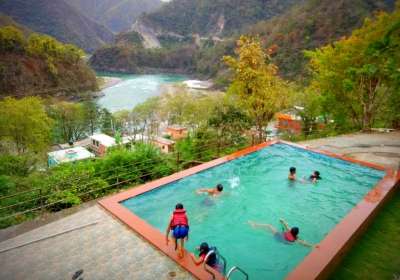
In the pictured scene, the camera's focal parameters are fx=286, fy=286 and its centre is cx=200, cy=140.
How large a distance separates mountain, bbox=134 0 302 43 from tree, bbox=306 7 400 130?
491 ft

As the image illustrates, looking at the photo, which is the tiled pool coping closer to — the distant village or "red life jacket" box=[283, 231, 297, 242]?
"red life jacket" box=[283, 231, 297, 242]

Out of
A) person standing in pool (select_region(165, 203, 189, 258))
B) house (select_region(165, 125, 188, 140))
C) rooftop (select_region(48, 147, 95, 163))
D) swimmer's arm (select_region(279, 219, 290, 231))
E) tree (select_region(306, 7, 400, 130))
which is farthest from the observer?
house (select_region(165, 125, 188, 140))

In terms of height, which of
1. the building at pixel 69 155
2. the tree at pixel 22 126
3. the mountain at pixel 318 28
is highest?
the mountain at pixel 318 28

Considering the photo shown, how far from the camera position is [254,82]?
1370 cm

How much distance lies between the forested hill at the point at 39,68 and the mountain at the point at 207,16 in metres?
109

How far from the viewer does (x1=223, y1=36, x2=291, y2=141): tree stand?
13.5 meters

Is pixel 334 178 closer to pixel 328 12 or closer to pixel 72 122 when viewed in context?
pixel 72 122

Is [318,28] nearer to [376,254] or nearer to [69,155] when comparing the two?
[69,155]

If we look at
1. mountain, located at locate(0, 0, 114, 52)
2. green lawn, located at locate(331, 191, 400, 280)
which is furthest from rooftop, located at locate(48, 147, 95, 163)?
mountain, located at locate(0, 0, 114, 52)

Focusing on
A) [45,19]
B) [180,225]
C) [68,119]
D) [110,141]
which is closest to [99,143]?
[110,141]

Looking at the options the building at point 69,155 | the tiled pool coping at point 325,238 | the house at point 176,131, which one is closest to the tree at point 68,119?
the house at point 176,131

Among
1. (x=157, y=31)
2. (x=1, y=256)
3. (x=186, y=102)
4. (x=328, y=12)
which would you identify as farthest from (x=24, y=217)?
(x=157, y=31)

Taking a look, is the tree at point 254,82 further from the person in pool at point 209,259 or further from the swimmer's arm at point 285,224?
the person in pool at point 209,259

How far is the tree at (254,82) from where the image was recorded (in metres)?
13.5
